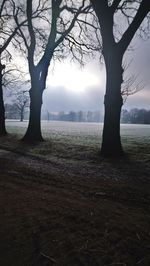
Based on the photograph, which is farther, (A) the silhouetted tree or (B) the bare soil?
(A) the silhouetted tree

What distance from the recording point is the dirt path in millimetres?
2621

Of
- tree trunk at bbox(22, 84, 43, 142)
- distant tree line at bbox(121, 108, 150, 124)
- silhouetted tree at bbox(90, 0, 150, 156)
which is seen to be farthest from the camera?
distant tree line at bbox(121, 108, 150, 124)

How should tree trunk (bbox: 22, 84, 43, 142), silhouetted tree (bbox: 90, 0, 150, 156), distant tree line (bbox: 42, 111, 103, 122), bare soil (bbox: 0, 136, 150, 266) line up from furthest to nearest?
1. distant tree line (bbox: 42, 111, 103, 122)
2. tree trunk (bbox: 22, 84, 43, 142)
3. silhouetted tree (bbox: 90, 0, 150, 156)
4. bare soil (bbox: 0, 136, 150, 266)

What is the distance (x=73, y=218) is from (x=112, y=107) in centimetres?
659

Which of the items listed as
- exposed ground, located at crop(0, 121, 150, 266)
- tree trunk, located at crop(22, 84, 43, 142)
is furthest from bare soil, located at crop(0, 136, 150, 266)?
tree trunk, located at crop(22, 84, 43, 142)

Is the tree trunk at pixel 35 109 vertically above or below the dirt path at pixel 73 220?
above

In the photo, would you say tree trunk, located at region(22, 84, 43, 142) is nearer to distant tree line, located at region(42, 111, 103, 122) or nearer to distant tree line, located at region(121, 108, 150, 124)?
distant tree line, located at region(121, 108, 150, 124)

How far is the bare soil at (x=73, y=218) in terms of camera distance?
8.59 feet

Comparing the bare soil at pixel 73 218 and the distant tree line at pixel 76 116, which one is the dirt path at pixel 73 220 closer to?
the bare soil at pixel 73 218

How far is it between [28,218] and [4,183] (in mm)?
1967

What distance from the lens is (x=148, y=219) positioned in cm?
359

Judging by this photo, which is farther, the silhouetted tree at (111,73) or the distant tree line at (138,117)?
the distant tree line at (138,117)

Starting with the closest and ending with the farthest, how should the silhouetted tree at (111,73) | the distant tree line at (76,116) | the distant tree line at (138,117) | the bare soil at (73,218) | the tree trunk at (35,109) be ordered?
the bare soil at (73,218), the silhouetted tree at (111,73), the tree trunk at (35,109), the distant tree line at (138,117), the distant tree line at (76,116)

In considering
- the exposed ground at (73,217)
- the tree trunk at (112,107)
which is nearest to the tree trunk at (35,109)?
the tree trunk at (112,107)
